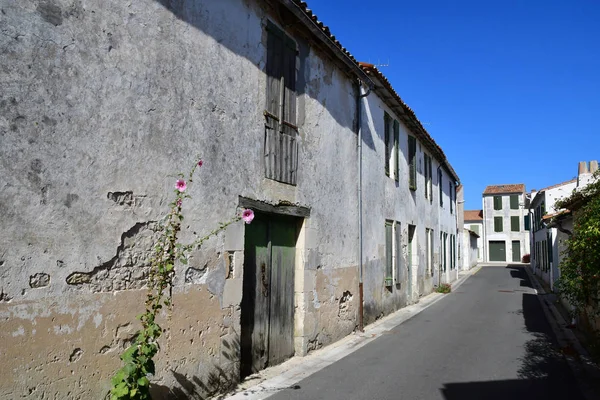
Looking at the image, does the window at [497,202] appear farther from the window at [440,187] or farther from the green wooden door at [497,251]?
the window at [440,187]

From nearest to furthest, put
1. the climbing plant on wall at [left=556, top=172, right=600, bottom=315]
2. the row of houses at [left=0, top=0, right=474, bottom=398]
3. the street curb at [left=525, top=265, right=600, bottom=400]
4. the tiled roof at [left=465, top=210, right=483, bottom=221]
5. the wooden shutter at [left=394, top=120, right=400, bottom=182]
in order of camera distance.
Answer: the row of houses at [left=0, top=0, right=474, bottom=398], the street curb at [left=525, top=265, right=600, bottom=400], the climbing plant on wall at [left=556, top=172, right=600, bottom=315], the wooden shutter at [left=394, top=120, right=400, bottom=182], the tiled roof at [left=465, top=210, right=483, bottom=221]

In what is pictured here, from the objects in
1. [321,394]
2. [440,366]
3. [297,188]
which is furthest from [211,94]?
[440,366]

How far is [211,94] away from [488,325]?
7.99 m

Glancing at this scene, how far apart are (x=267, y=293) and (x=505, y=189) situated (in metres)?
46.0

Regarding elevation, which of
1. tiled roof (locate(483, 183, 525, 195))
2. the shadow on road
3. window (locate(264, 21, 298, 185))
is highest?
tiled roof (locate(483, 183, 525, 195))

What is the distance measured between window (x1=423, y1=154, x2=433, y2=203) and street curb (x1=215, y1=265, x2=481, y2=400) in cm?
734

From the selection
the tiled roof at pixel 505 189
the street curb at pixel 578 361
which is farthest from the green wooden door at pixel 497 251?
the street curb at pixel 578 361

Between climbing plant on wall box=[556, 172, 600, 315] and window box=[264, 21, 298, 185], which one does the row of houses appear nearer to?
window box=[264, 21, 298, 185]

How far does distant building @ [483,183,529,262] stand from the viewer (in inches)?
1806

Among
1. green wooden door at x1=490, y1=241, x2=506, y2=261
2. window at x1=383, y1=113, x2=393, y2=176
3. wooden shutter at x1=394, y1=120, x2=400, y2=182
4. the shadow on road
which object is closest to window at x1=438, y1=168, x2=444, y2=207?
wooden shutter at x1=394, y1=120, x2=400, y2=182

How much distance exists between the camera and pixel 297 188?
7.01m

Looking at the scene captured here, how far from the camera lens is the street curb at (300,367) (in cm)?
528

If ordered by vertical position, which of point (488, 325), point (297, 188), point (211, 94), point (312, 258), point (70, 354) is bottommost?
point (488, 325)

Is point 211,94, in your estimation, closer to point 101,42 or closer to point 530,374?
point 101,42
